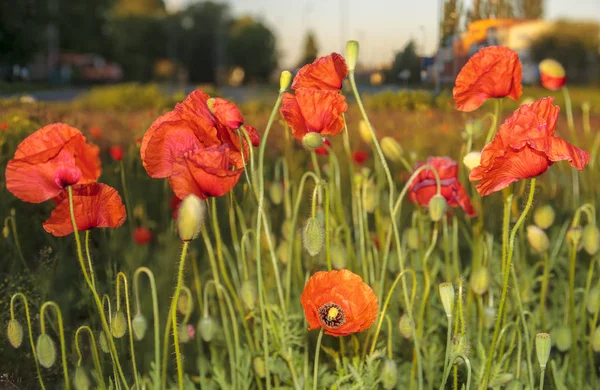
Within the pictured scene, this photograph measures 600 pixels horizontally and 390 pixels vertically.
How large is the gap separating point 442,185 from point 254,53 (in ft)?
146

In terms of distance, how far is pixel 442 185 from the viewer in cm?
180

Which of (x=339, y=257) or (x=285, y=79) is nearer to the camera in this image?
(x=285, y=79)

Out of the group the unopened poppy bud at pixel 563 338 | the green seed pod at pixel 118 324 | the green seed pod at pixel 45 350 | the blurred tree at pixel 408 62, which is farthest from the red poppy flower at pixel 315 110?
the blurred tree at pixel 408 62

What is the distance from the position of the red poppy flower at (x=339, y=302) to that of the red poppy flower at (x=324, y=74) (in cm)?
34

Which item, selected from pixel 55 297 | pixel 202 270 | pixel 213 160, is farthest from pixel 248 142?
pixel 202 270

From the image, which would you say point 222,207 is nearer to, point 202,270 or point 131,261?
point 202,270

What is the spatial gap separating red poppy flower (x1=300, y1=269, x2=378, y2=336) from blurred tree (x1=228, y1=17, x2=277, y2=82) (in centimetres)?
4388

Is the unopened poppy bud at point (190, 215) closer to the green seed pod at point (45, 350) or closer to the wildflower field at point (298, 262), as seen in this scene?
the wildflower field at point (298, 262)

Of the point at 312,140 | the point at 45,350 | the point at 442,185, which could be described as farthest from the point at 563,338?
the point at 45,350

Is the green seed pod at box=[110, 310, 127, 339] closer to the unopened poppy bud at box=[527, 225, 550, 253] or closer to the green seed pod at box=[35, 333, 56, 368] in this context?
the green seed pod at box=[35, 333, 56, 368]

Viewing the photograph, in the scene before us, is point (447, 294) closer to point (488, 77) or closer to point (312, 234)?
point (312, 234)

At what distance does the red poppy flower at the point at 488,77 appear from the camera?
156cm

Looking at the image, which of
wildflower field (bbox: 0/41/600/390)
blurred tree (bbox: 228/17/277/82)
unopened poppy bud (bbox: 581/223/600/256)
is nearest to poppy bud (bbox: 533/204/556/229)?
wildflower field (bbox: 0/41/600/390)

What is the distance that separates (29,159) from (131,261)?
0.98 metres
